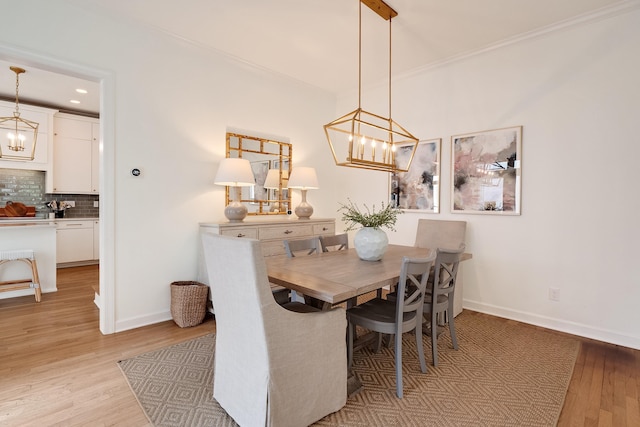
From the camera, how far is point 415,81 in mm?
4016

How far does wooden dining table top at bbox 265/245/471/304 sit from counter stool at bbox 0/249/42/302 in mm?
3280

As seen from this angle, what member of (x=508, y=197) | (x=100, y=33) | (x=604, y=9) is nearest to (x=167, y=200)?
(x=100, y=33)

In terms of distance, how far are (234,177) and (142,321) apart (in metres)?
1.64

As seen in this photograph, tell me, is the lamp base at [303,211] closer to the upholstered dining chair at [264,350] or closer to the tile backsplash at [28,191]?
the upholstered dining chair at [264,350]

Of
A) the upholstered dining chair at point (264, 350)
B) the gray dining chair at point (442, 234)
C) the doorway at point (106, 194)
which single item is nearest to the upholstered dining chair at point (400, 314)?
the upholstered dining chair at point (264, 350)

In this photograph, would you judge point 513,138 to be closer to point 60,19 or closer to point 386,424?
point 386,424

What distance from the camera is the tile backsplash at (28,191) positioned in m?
5.18

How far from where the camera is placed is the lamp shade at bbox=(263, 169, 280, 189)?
4.09 metres

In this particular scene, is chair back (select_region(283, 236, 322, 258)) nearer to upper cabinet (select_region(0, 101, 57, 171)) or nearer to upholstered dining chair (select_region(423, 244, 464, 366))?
upholstered dining chair (select_region(423, 244, 464, 366))

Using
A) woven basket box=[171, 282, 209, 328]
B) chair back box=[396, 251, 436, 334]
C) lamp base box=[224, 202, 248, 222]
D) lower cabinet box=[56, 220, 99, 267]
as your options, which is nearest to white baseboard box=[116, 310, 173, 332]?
woven basket box=[171, 282, 209, 328]

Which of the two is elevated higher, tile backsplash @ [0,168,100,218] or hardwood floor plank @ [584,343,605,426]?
tile backsplash @ [0,168,100,218]

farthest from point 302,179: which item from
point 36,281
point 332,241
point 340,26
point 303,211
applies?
point 36,281

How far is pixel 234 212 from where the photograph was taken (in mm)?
3398

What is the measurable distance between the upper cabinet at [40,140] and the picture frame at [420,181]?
557cm
